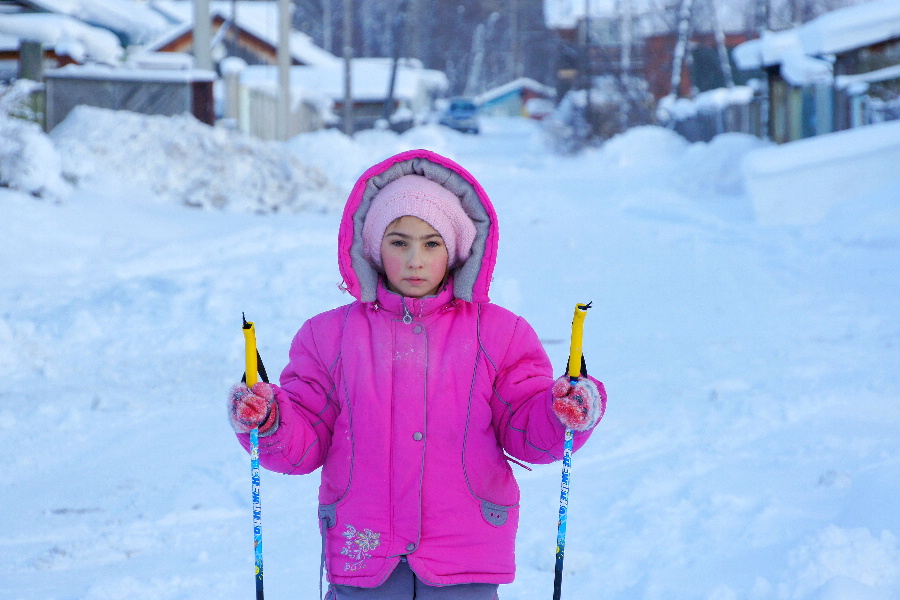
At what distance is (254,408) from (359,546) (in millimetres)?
403

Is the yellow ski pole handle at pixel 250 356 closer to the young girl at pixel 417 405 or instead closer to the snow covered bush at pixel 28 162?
the young girl at pixel 417 405

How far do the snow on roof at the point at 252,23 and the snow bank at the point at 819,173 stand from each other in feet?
91.0

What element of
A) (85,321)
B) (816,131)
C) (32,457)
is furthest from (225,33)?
(32,457)

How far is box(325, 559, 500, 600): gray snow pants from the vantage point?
91.7 inches

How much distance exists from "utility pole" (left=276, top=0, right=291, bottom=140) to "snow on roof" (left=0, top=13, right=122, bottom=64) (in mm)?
7603

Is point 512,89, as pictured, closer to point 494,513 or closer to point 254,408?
point 494,513

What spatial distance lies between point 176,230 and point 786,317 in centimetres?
691

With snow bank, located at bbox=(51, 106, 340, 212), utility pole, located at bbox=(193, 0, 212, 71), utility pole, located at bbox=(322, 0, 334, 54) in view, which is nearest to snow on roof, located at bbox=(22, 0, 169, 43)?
utility pole, located at bbox=(193, 0, 212, 71)

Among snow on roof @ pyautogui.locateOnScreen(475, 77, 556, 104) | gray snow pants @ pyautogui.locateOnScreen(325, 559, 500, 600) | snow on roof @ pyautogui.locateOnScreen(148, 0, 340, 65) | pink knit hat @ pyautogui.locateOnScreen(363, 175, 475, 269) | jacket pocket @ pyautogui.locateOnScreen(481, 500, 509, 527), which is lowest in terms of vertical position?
gray snow pants @ pyautogui.locateOnScreen(325, 559, 500, 600)

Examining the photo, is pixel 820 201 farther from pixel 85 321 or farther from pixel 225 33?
pixel 225 33

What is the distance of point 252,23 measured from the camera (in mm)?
40281

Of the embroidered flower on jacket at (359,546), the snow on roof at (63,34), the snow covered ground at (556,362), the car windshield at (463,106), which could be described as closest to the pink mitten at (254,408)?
the embroidered flower on jacket at (359,546)

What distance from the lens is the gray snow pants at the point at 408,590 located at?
7.64 ft

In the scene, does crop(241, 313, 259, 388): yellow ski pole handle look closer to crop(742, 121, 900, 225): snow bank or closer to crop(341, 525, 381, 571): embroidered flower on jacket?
crop(341, 525, 381, 571): embroidered flower on jacket
